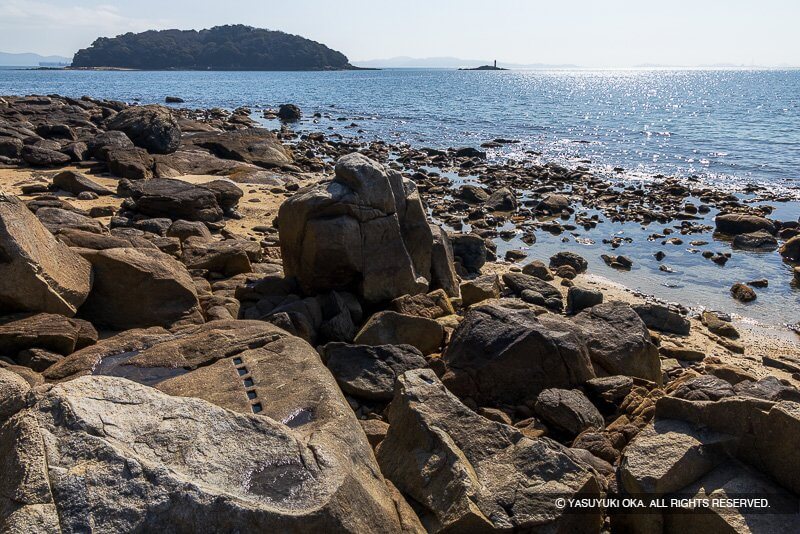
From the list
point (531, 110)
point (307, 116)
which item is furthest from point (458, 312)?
point (531, 110)

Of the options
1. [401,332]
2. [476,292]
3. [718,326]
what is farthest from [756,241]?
[401,332]

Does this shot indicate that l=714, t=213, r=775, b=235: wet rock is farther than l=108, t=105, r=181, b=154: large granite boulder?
No

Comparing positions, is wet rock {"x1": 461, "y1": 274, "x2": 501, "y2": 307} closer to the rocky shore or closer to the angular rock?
the rocky shore

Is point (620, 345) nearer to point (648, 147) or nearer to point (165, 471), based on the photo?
point (165, 471)

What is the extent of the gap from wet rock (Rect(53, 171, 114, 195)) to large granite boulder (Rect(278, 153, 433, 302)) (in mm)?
9097

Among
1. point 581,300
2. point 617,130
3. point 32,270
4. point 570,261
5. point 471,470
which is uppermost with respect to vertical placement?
point 32,270

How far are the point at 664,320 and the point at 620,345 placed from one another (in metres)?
3.48

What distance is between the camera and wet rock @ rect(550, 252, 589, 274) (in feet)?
54.4

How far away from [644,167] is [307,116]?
34.9 meters

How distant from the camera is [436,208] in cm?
2259

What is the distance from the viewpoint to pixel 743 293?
592 inches

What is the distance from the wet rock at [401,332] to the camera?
31.9 feet

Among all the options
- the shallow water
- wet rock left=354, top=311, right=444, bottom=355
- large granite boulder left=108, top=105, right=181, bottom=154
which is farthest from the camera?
the shallow water

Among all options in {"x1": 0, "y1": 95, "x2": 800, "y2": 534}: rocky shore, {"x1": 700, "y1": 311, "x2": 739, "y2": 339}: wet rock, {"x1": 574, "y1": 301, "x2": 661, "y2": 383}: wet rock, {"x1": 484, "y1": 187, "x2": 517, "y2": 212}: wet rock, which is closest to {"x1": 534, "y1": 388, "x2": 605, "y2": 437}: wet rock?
{"x1": 0, "y1": 95, "x2": 800, "y2": 534}: rocky shore
